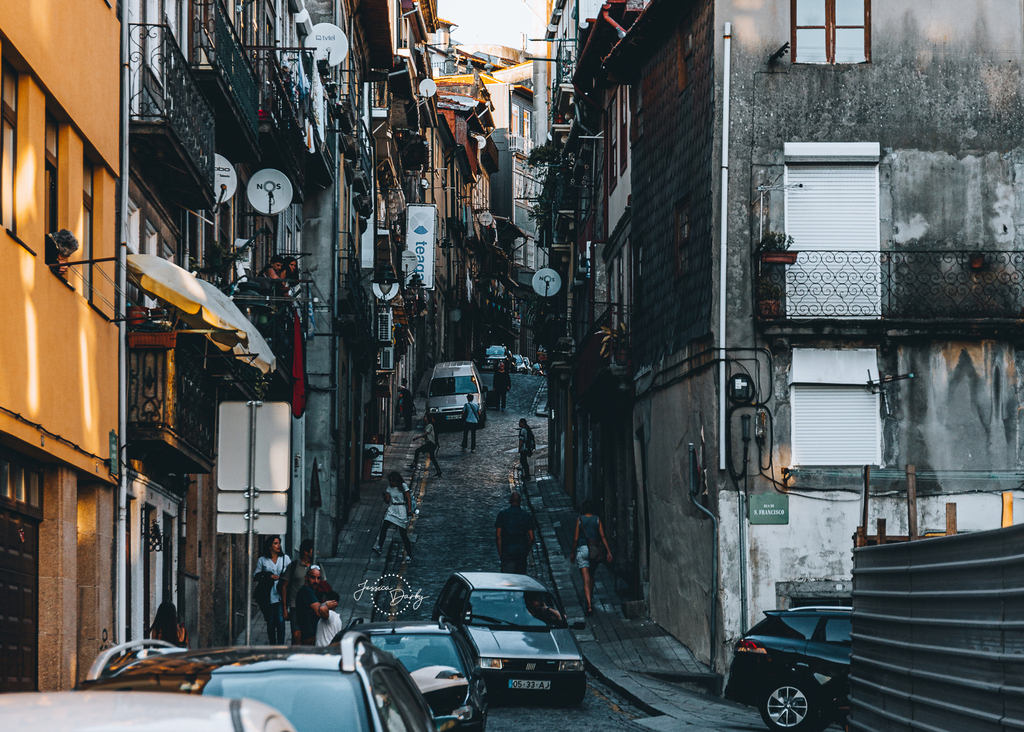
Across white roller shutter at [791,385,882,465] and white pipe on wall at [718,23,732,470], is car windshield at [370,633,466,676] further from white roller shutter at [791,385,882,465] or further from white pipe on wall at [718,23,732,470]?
white roller shutter at [791,385,882,465]

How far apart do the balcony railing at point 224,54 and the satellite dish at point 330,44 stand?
8.69 meters

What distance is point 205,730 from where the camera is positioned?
391cm

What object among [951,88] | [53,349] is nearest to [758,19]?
[951,88]

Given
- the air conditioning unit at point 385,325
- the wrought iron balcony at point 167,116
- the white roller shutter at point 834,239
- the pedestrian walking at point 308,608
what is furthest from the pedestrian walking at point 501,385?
the pedestrian walking at point 308,608

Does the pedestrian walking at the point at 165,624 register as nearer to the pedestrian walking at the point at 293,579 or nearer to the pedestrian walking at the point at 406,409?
the pedestrian walking at the point at 293,579

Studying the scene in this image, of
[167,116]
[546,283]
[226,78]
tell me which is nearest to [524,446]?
[546,283]

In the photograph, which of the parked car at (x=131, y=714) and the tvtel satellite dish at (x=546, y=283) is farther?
the tvtel satellite dish at (x=546, y=283)

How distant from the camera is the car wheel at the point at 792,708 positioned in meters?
15.3

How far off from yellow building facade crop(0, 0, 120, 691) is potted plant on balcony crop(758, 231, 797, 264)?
9050mm

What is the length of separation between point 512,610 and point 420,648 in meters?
4.82

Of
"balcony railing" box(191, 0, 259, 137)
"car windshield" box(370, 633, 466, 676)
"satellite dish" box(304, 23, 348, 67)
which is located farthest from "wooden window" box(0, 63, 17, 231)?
"satellite dish" box(304, 23, 348, 67)

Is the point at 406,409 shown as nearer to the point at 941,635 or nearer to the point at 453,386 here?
the point at 453,386

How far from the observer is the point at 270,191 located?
2341 cm

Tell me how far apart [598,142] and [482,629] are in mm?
19293
